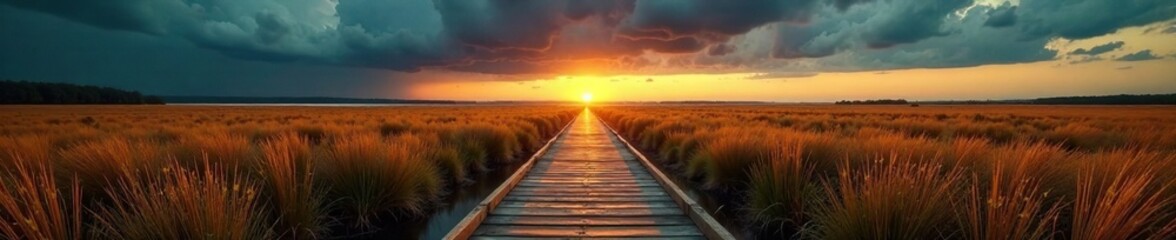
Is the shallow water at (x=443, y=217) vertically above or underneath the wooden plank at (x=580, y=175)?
underneath

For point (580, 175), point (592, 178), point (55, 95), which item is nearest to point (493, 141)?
point (580, 175)

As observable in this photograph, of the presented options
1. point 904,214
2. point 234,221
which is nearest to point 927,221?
point 904,214

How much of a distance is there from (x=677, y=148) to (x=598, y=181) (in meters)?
5.21

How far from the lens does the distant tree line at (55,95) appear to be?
338ft

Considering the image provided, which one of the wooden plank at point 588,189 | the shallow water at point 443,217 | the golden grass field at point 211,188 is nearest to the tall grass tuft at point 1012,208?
the wooden plank at point 588,189

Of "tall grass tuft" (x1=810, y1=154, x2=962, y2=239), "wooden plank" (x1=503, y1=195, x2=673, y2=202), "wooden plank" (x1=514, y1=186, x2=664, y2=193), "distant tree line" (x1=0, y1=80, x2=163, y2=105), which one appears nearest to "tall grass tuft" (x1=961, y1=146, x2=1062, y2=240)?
"tall grass tuft" (x1=810, y1=154, x2=962, y2=239)

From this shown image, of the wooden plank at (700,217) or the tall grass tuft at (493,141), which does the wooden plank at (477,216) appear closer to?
the wooden plank at (700,217)

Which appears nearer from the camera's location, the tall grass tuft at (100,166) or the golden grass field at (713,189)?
the golden grass field at (713,189)

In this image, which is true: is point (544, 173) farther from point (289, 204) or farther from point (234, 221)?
point (234, 221)

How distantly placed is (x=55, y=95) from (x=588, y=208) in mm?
A: 149781

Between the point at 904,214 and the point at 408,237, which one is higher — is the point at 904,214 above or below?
above

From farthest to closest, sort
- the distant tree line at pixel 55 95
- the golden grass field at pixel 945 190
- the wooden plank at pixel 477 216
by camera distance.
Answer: the distant tree line at pixel 55 95 → the wooden plank at pixel 477 216 → the golden grass field at pixel 945 190

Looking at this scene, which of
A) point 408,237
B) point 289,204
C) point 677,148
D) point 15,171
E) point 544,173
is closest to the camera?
point 289,204

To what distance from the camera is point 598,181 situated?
9.39 meters
